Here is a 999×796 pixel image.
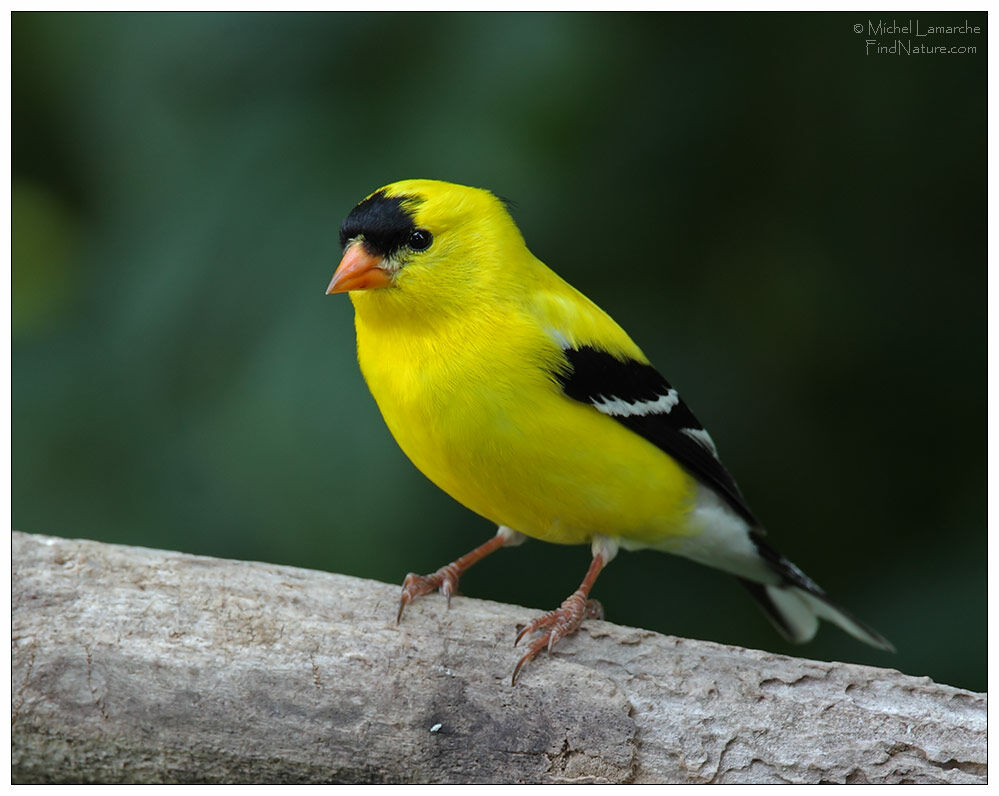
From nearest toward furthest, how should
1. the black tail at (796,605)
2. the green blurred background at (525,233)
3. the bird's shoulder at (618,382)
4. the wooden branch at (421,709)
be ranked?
the wooden branch at (421,709) < the bird's shoulder at (618,382) < the green blurred background at (525,233) < the black tail at (796,605)

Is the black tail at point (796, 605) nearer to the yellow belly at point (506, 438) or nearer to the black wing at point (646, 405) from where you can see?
the black wing at point (646, 405)

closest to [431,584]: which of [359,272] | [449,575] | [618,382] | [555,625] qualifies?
[449,575]

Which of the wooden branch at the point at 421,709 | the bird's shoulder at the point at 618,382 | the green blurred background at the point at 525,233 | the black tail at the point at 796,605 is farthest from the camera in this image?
the black tail at the point at 796,605

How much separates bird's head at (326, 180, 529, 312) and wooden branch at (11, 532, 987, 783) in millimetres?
771

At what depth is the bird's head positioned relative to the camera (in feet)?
7.64

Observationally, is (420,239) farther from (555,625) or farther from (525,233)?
(555,625)

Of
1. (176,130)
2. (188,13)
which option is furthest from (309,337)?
(188,13)

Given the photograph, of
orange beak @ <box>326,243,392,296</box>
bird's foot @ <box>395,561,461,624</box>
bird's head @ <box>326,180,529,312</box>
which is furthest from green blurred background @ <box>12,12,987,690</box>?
orange beak @ <box>326,243,392,296</box>

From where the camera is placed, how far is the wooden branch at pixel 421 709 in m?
2.28

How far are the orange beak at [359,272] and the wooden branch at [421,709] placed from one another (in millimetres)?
768

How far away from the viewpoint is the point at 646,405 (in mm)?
2529

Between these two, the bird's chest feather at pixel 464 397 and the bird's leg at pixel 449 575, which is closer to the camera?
the bird's chest feather at pixel 464 397

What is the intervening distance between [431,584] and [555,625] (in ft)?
1.17

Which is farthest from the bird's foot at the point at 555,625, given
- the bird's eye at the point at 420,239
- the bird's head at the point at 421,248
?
the bird's eye at the point at 420,239
